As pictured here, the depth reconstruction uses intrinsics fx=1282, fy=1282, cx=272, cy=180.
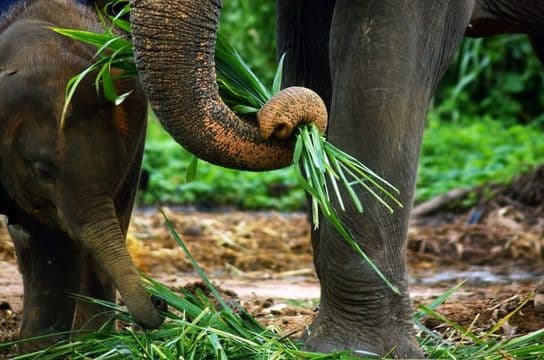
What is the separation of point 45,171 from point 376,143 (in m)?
1.17

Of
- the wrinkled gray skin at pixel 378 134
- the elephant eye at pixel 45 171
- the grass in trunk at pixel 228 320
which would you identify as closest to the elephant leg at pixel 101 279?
the grass in trunk at pixel 228 320

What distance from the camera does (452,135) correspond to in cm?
1476

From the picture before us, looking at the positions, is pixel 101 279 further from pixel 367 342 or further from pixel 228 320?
pixel 367 342

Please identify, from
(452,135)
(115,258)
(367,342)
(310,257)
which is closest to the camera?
(115,258)

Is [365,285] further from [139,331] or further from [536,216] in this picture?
[536,216]

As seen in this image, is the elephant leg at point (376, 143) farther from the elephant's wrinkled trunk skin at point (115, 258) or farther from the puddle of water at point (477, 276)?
the puddle of water at point (477, 276)

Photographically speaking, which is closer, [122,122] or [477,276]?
[122,122]

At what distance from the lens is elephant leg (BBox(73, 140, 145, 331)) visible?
5.14 m

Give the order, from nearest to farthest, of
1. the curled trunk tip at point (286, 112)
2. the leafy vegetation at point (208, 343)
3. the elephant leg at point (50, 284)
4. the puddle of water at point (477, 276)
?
the curled trunk tip at point (286, 112), the leafy vegetation at point (208, 343), the elephant leg at point (50, 284), the puddle of water at point (477, 276)

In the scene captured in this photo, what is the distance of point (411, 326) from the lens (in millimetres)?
4703

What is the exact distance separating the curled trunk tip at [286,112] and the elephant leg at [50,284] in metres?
1.25

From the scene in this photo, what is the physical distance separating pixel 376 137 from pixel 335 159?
0.37m

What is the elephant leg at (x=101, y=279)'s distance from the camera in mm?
5137

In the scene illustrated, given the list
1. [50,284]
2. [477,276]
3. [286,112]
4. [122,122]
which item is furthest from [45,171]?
[477,276]
